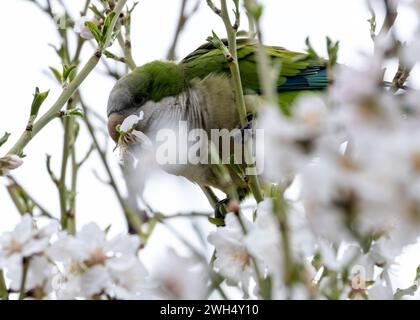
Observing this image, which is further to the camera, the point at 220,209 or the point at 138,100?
the point at 138,100

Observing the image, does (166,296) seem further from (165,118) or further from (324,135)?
(165,118)

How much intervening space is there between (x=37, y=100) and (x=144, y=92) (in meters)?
1.78

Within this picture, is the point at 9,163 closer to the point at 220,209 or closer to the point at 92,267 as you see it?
the point at 92,267

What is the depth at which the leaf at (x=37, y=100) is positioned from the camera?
2.22 m

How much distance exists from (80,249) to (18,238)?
7.3 inches

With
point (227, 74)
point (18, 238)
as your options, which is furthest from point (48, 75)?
point (18, 238)

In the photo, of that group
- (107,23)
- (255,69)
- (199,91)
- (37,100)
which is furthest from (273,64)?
(37,100)

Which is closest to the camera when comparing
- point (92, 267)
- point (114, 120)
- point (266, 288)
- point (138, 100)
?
point (266, 288)

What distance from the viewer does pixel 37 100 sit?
224 cm

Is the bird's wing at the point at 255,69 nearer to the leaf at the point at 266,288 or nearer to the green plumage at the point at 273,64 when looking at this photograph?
the green plumage at the point at 273,64

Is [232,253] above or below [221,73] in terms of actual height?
above

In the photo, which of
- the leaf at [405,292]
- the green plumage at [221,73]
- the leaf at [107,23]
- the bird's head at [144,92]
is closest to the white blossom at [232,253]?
the leaf at [405,292]

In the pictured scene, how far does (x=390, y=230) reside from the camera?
1.49 meters
